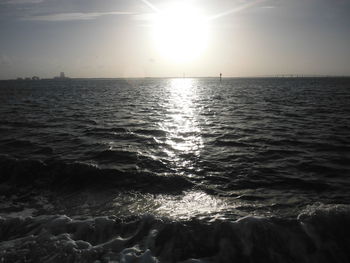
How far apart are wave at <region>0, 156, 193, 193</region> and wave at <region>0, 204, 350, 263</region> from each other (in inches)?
95.9

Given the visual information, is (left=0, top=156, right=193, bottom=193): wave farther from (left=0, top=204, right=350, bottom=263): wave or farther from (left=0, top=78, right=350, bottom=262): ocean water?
(left=0, top=204, right=350, bottom=263): wave

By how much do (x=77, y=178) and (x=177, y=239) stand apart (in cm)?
565

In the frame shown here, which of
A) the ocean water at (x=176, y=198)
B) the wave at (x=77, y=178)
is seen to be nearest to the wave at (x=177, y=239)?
the ocean water at (x=176, y=198)

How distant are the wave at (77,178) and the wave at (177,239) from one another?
7.99 feet

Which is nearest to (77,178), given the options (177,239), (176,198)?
(176,198)

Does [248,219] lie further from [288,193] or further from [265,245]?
[288,193]

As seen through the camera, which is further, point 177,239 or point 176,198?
point 176,198

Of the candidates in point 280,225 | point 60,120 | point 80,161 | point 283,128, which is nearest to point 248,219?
→ point 280,225

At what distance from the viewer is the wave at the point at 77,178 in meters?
9.22

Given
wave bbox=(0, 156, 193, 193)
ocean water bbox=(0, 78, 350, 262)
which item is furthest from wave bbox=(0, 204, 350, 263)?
wave bbox=(0, 156, 193, 193)

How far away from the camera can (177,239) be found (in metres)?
5.96

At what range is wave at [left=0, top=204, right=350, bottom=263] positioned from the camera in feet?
17.8

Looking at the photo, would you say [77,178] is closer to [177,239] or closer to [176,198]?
[176,198]

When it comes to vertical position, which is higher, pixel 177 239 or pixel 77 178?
pixel 77 178
